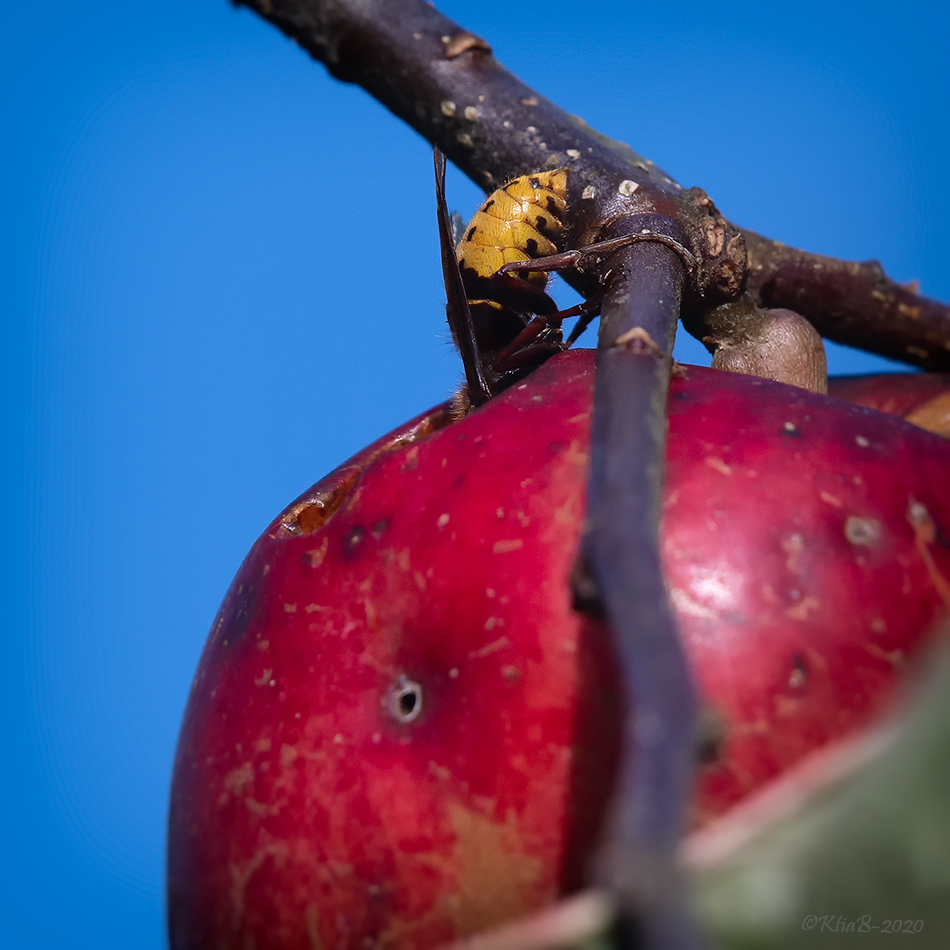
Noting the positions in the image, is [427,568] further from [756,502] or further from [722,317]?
[722,317]

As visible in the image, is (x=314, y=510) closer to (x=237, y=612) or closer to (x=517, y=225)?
(x=237, y=612)

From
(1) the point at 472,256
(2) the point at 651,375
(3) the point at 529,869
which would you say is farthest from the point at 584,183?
(3) the point at 529,869

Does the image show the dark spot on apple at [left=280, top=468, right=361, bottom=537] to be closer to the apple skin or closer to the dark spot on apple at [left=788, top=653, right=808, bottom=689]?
the apple skin

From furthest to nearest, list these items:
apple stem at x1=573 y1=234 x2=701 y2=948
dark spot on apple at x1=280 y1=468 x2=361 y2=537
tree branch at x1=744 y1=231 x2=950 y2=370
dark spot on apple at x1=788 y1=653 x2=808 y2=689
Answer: tree branch at x1=744 y1=231 x2=950 y2=370 < dark spot on apple at x1=280 y1=468 x2=361 y2=537 < dark spot on apple at x1=788 y1=653 x2=808 y2=689 < apple stem at x1=573 y1=234 x2=701 y2=948

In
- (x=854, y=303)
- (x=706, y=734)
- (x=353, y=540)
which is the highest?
(x=854, y=303)

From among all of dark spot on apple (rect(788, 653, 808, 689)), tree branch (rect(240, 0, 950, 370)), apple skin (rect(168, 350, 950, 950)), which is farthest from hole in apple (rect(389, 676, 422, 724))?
tree branch (rect(240, 0, 950, 370))

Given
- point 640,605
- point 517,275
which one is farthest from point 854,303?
point 640,605
